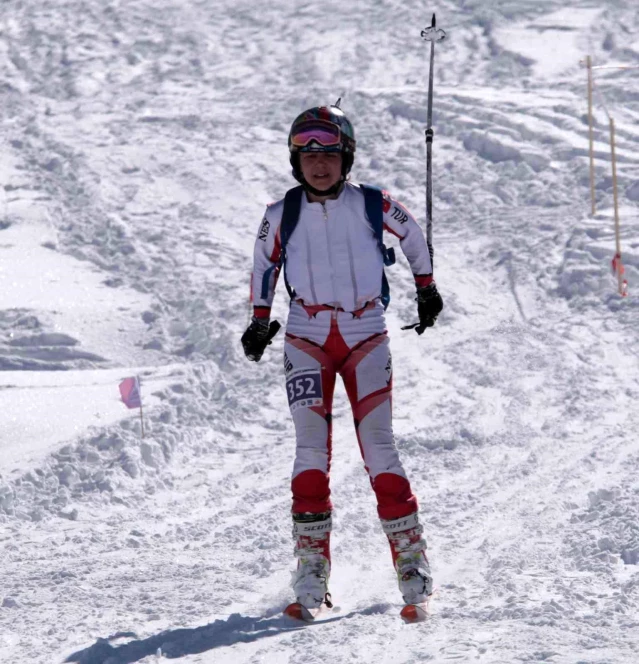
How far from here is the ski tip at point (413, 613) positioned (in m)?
4.12

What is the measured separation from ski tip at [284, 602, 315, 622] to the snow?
9 centimetres

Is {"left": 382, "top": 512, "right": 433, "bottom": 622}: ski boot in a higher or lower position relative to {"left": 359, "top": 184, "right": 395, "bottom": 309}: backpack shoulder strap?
lower

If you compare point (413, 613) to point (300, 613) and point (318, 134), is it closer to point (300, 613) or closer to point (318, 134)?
point (300, 613)

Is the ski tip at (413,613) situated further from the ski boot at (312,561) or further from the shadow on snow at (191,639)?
the ski boot at (312,561)

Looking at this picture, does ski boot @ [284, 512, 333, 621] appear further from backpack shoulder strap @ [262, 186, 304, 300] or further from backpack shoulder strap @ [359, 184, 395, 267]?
backpack shoulder strap @ [359, 184, 395, 267]

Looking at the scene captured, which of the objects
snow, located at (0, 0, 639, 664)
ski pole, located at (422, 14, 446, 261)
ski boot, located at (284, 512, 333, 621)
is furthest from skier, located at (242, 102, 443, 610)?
ski pole, located at (422, 14, 446, 261)

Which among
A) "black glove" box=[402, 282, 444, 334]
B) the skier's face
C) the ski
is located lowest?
the ski

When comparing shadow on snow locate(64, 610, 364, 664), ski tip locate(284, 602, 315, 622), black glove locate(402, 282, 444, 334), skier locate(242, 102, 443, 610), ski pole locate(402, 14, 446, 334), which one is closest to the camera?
shadow on snow locate(64, 610, 364, 664)

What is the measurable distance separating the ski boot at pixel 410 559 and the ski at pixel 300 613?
1.25ft

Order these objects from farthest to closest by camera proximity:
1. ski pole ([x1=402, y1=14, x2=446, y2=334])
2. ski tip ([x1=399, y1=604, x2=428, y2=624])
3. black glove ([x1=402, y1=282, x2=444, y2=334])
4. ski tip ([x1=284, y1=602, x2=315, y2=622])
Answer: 1. ski pole ([x1=402, y1=14, x2=446, y2=334])
2. black glove ([x1=402, y1=282, x2=444, y2=334])
3. ski tip ([x1=284, y1=602, x2=315, y2=622])
4. ski tip ([x1=399, y1=604, x2=428, y2=624])

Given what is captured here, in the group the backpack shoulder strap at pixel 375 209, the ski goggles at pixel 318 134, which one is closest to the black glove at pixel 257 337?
the backpack shoulder strap at pixel 375 209

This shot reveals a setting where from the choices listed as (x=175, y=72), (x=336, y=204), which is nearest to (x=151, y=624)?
Answer: (x=336, y=204)

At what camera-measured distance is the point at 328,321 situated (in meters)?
4.61

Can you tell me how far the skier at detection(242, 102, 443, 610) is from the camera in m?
4.44
